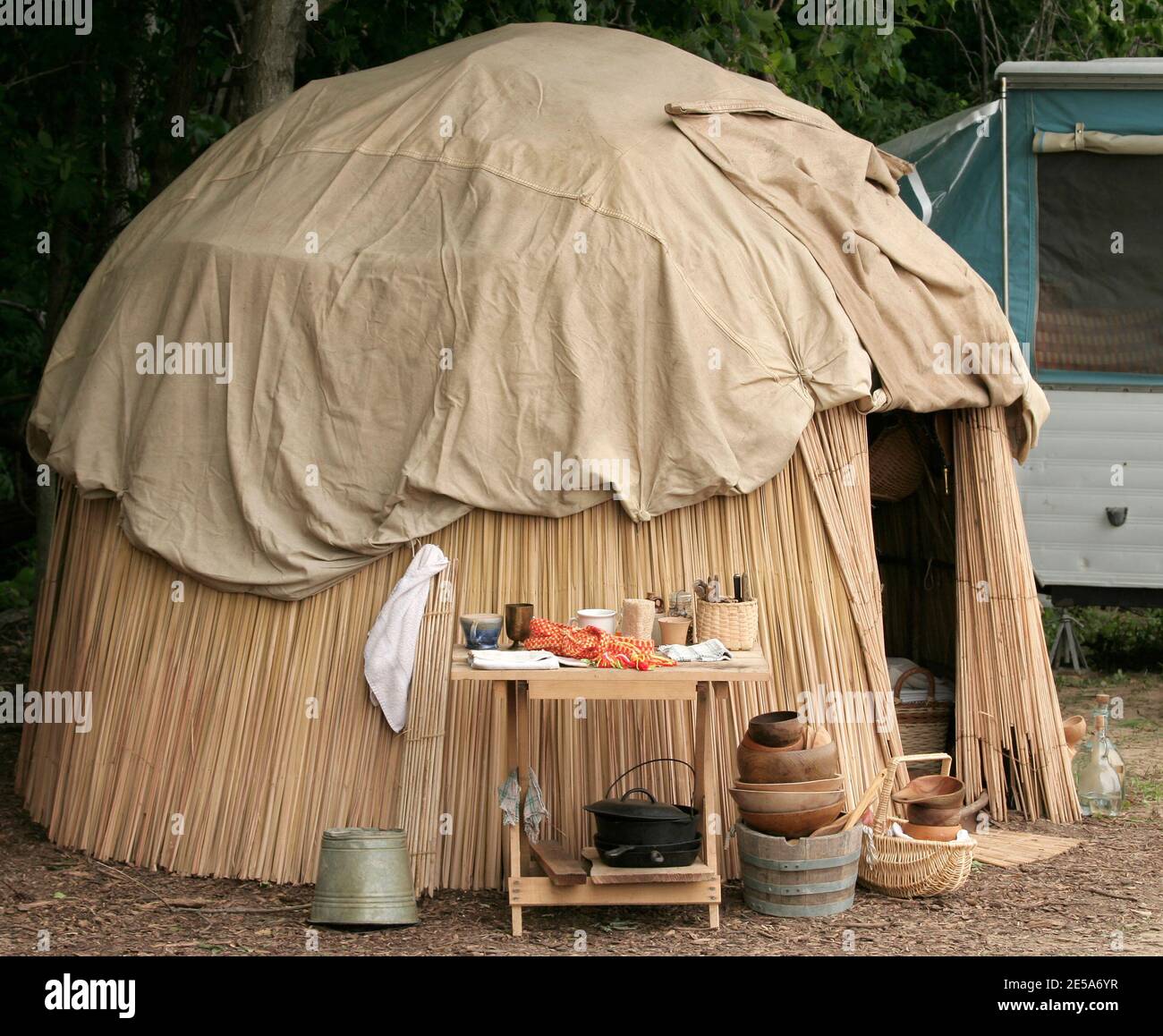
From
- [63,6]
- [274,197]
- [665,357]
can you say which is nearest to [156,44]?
[63,6]

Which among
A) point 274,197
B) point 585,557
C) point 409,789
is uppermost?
point 274,197

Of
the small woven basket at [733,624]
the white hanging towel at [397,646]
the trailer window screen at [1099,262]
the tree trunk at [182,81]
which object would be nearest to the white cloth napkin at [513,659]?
the white hanging towel at [397,646]

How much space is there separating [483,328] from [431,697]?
155 centimetres

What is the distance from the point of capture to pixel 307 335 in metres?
6.25

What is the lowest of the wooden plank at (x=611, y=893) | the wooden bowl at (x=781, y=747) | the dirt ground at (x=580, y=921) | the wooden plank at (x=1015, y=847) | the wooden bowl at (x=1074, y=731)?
the dirt ground at (x=580, y=921)

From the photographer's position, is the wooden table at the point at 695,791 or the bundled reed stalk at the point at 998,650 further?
the bundled reed stalk at the point at 998,650

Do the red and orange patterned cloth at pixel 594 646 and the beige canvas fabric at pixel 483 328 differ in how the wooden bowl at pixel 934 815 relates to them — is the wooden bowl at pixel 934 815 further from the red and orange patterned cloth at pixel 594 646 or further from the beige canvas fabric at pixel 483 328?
the beige canvas fabric at pixel 483 328

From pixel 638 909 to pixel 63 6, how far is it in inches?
264

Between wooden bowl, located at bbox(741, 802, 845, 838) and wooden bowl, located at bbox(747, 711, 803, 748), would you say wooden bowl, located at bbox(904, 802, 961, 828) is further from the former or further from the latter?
wooden bowl, located at bbox(747, 711, 803, 748)

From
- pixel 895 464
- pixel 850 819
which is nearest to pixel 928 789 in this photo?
pixel 850 819

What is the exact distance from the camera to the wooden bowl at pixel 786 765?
224 inches

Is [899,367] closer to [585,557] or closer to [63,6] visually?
[585,557]

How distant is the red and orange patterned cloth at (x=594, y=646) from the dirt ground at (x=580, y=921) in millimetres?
1045

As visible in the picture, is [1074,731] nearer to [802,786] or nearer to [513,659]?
[802,786]
